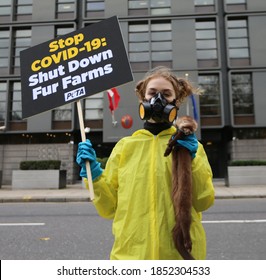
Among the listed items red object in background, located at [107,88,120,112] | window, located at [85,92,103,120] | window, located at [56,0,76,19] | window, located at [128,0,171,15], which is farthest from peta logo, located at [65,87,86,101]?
window, located at [56,0,76,19]

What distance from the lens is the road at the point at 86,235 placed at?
437cm

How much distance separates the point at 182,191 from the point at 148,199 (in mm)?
236

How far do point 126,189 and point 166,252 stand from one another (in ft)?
1.39

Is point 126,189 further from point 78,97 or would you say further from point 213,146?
point 213,146

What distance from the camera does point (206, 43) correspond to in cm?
2067

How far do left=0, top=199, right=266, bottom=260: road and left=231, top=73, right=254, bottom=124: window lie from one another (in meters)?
12.6

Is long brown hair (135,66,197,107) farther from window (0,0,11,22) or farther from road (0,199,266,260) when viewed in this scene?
window (0,0,11,22)

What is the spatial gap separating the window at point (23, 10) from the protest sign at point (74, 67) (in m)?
22.4

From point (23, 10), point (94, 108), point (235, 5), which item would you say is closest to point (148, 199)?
point (94, 108)

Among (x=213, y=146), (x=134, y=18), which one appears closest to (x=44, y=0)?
(x=134, y=18)

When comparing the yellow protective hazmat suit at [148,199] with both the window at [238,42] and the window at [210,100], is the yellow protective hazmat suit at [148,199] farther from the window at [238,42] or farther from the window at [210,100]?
the window at [238,42]

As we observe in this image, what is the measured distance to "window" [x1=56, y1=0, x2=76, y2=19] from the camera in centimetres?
2153

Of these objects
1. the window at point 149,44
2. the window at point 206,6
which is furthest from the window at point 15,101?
the window at point 206,6

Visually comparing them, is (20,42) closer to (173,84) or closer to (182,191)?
(173,84)
